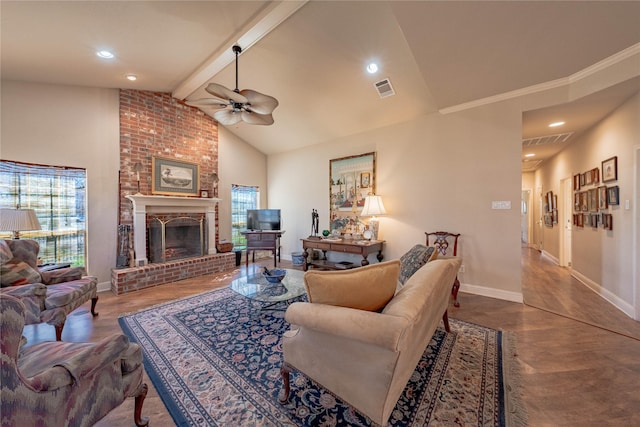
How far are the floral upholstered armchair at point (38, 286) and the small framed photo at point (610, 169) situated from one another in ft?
21.1

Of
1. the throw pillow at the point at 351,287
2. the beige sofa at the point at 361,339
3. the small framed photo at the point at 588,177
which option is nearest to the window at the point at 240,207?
the beige sofa at the point at 361,339

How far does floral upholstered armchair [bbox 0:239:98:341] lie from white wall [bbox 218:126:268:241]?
2.92 metres

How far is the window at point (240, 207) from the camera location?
19.1ft

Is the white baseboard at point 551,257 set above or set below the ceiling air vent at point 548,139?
below

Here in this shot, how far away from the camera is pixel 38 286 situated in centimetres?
215

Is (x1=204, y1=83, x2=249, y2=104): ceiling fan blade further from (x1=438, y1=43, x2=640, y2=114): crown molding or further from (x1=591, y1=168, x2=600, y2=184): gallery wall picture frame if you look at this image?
(x1=591, y1=168, x2=600, y2=184): gallery wall picture frame

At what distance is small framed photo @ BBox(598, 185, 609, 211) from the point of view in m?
3.31

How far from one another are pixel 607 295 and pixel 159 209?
704cm

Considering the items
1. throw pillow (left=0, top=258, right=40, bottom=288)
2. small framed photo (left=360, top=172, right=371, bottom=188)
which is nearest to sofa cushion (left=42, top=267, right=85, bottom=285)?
throw pillow (left=0, top=258, right=40, bottom=288)

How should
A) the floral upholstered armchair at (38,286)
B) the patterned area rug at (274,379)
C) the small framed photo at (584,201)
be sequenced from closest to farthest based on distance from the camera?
the patterned area rug at (274,379), the floral upholstered armchair at (38,286), the small framed photo at (584,201)

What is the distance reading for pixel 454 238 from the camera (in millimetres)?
3668

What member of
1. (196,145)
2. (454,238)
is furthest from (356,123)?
(196,145)

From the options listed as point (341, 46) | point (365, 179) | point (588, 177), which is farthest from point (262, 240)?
point (588, 177)

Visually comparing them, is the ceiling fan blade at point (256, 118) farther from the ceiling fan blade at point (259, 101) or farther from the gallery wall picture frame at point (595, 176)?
the gallery wall picture frame at point (595, 176)
